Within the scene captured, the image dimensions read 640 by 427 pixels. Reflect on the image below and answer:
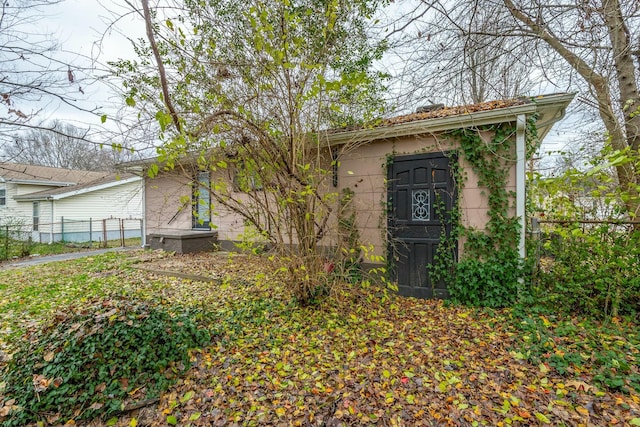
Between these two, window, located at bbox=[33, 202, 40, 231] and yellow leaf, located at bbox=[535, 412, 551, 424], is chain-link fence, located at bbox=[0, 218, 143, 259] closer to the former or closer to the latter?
window, located at bbox=[33, 202, 40, 231]

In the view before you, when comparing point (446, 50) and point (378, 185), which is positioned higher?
point (446, 50)

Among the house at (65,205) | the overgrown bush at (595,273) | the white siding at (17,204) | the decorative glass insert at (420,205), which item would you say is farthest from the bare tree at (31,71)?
the white siding at (17,204)

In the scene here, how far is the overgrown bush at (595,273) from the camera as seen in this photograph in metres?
3.57

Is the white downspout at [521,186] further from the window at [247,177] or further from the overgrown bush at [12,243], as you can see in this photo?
the overgrown bush at [12,243]

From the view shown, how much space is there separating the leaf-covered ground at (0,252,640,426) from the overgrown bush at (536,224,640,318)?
1.13ft

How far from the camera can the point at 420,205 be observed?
4934mm

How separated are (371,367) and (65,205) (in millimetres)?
17342

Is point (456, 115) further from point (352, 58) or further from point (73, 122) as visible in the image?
point (73, 122)

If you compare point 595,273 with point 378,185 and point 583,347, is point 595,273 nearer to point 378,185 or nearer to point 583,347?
point 583,347

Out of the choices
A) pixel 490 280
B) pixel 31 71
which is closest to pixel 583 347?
pixel 490 280

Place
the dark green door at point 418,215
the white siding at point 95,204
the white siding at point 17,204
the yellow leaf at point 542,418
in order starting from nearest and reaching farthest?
the yellow leaf at point 542,418
the dark green door at point 418,215
the white siding at point 95,204
the white siding at point 17,204

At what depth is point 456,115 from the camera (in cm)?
445

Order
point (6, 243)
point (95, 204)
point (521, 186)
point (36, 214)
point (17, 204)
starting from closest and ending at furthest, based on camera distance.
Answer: point (521, 186), point (6, 243), point (36, 214), point (17, 204), point (95, 204)

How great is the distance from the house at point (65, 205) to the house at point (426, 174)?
12.0 metres
